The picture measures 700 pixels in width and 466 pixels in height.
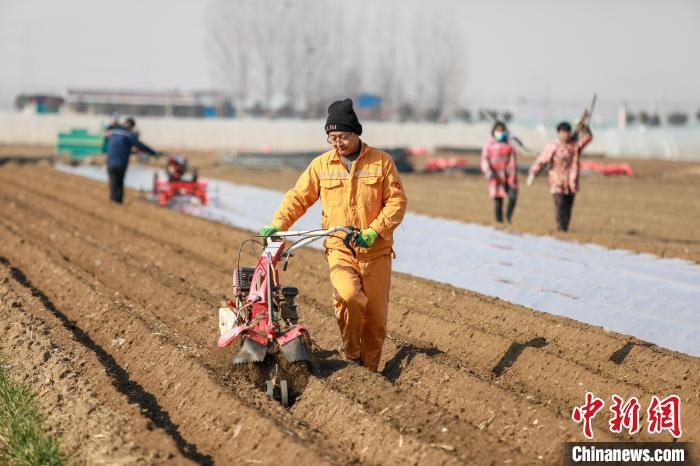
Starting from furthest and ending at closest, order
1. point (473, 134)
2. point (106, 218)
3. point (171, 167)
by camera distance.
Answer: point (473, 134)
point (171, 167)
point (106, 218)

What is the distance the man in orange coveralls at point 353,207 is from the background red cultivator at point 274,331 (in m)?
0.18

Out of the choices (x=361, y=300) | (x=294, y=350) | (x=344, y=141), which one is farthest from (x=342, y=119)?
(x=294, y=350)

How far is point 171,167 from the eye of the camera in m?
21.6

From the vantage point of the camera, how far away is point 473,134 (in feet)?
172

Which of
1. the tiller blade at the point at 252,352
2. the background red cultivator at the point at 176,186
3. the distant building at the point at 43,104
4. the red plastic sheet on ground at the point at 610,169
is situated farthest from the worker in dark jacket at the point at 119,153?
the distant building at the point at 43,104

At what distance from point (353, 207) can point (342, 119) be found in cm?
60

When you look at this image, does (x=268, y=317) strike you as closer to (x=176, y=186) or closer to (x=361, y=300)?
(x=361, y=300)

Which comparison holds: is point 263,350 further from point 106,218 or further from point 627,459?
point 106,218

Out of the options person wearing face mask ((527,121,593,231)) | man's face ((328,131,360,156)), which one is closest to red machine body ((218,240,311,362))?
man's face ((328,131,360,156))

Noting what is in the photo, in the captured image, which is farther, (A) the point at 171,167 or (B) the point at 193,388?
(A) the point at 171,167

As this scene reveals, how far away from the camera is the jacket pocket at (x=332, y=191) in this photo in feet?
24.8

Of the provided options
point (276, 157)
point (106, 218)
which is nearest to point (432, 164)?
point (276, 157)

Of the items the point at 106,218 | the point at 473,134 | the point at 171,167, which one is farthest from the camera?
the point at 473,134

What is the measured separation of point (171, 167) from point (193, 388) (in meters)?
14.5
